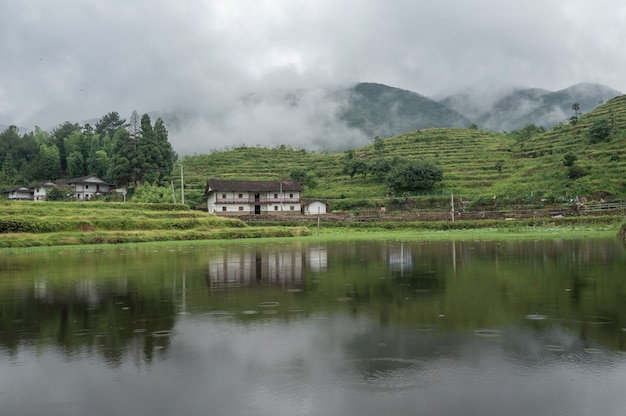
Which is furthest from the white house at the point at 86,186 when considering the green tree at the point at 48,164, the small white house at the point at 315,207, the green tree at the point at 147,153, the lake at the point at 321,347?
the lake at the point at 321,347

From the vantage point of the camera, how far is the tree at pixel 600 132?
78.2m

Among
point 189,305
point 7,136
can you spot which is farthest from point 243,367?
point 7,136

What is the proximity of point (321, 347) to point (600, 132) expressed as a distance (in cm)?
8680

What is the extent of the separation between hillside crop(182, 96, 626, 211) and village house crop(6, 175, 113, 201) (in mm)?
16526

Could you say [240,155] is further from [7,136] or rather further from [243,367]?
[243,367]

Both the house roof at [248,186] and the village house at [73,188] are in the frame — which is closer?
the house roof at [248,186]

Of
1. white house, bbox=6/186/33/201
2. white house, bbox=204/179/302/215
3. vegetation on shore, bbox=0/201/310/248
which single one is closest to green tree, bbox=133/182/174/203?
white house, bbox=204/179/302/215

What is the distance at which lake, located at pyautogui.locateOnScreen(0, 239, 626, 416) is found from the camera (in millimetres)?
5324

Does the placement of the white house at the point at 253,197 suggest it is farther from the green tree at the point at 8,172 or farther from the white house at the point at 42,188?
the green tree at the point at 8,172

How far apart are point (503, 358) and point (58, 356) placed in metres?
6.49

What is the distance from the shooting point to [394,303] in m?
10.4

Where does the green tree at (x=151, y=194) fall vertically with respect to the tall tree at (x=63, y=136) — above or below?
below

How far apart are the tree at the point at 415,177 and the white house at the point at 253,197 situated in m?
16.1

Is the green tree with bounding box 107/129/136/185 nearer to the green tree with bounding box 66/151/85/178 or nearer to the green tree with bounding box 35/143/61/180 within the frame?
the green tree with bounding box 66/151/85/178
